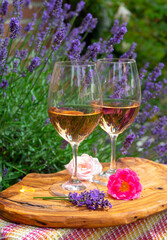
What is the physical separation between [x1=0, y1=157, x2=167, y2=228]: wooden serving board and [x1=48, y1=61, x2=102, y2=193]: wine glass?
8.7 inches

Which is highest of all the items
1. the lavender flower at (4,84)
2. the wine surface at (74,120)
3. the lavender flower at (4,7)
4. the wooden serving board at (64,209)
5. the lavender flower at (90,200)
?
the lavender flower at (4,7)

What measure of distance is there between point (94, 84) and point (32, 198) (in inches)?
Result: 16.0

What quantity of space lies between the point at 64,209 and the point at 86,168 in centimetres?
27

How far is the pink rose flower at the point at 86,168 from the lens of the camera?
1307mm

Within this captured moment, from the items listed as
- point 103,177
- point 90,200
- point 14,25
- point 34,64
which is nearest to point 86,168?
point 103,177

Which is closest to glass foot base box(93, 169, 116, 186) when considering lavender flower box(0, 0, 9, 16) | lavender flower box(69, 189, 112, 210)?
lavender flower box(69, 189, 112, 210)

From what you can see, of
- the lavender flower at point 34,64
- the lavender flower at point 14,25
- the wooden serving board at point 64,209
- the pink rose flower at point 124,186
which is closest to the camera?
the wooden serving board at point 64,209

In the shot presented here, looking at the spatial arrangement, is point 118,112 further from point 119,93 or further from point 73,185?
point 73,185

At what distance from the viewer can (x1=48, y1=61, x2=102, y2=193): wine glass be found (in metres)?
1.09

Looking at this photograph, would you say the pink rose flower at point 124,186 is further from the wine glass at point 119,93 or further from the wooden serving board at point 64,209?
the wine glass at point 119,93

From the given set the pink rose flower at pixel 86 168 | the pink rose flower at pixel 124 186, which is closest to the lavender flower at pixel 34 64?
the pink rose flower at pixel 86 168

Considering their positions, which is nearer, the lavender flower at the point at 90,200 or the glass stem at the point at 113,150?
the lavender flower at the point at 90,200

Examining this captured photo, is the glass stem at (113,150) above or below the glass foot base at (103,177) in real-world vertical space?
above

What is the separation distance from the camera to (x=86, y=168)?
133 centimetres
